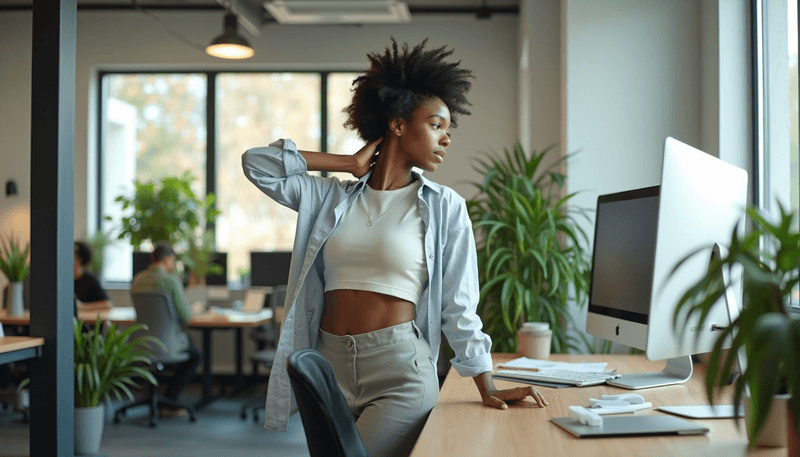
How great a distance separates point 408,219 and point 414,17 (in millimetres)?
5521

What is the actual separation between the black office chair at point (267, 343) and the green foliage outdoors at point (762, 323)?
4.57 m

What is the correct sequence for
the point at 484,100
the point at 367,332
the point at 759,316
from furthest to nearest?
the point at 484,100, the point at 367,332, the point at 759,316

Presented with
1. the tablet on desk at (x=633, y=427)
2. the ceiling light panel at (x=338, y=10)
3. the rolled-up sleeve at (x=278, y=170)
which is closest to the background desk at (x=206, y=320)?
the ceiling light panel at (x=338, y=10)

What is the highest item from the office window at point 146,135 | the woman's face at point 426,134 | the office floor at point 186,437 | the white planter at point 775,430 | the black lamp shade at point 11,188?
the office window at point 146,135

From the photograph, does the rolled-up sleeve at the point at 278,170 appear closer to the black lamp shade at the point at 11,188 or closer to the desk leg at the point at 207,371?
the desk leg at the point at 207,371

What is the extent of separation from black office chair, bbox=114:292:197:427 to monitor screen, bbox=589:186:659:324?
3721 millimetres

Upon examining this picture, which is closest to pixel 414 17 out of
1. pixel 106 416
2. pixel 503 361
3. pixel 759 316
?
pixel 106 416

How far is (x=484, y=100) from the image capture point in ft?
22.5

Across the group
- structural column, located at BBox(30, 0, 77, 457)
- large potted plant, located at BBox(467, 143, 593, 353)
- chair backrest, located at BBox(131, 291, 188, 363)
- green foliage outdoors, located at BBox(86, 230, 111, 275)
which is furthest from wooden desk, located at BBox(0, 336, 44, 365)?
green foliage outdoors, located at BBox(86, 230, 111, 275)

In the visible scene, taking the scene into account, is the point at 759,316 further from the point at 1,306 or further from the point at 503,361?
the point at 1,306

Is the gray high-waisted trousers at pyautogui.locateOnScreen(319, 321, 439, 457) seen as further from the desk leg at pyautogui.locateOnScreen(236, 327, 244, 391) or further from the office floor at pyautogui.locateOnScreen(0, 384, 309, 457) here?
the desk leg at pyautogui.locateOnScreen(236, 327, 244, 391)

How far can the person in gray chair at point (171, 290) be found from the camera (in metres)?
5.14

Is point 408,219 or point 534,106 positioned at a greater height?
point 534,106

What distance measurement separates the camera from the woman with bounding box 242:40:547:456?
1.68 m
